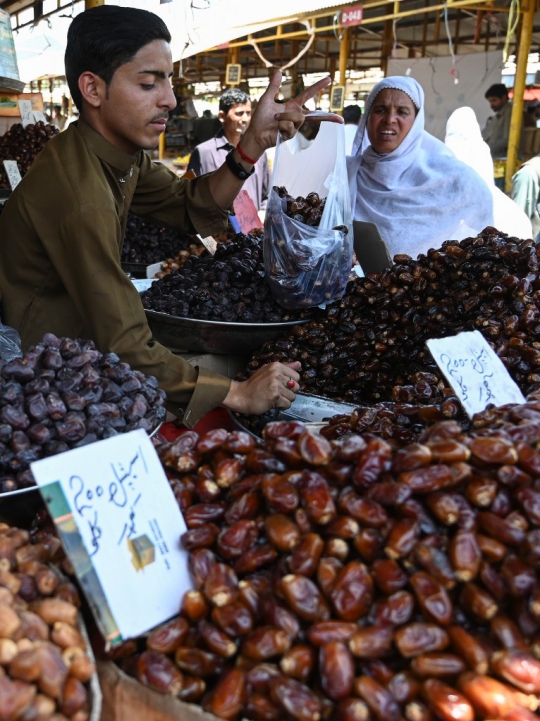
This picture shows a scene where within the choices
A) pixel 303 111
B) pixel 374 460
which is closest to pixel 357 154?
pixel 303 111

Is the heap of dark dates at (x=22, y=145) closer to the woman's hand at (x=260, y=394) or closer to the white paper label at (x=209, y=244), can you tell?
the white paper label at (x=209, y=244)

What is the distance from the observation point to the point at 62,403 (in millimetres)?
1402

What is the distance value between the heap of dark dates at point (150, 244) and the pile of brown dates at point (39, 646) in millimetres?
2948

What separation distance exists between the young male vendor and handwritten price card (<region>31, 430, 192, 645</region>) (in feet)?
2.84

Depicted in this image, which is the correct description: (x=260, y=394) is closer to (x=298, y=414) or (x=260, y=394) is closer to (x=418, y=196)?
(x=298, y=414)

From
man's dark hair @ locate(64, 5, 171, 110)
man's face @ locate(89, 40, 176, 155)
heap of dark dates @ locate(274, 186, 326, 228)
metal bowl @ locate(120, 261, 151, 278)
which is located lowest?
metal bowl @ locate(120, 261, 151, 278)

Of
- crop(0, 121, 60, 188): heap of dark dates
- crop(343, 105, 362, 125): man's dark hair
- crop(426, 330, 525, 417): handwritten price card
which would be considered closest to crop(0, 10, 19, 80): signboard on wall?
crop(0, 121, 60, 188): heap of dark dates

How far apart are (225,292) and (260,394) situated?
2.06 feet

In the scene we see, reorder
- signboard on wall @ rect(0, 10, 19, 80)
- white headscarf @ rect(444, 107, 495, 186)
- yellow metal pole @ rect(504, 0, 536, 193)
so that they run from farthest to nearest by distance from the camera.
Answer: yellow metal pole @ rect(504, 0, 536, 193) → white headscarf @ rect(444, 107, 495, 186) → signboard on wall @ rect(0, 10, 19, 80)

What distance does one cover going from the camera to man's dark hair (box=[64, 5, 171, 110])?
6.40 feet

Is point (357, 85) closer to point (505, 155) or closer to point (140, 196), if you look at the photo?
point (505, 155)

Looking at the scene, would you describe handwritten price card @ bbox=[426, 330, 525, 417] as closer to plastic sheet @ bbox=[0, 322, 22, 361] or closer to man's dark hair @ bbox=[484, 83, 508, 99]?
plastic sheet @ bbox=[0, 322, 22, 361]

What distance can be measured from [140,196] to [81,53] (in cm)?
88

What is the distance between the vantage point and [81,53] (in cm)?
199
